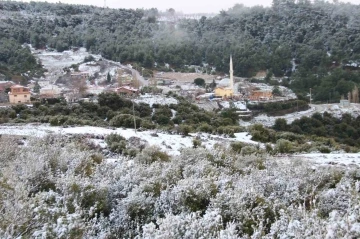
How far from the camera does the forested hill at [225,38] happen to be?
4281cm

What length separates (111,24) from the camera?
5422cm

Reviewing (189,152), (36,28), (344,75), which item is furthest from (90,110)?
(36,28)

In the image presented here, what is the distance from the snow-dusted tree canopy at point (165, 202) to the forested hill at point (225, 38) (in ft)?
102

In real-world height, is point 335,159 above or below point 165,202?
below

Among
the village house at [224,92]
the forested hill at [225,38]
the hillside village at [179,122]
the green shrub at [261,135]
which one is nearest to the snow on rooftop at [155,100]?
the hillside village at [179,122]

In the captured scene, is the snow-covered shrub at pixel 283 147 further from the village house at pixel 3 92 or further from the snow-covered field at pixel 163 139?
the village house at pixel 3 92

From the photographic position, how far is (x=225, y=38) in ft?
171

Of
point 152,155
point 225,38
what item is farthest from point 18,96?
point 225,38

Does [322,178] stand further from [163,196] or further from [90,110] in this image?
[90,110]

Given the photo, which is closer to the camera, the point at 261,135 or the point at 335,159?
the point at 335,159

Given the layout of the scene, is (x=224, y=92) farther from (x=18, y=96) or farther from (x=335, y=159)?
(x=335, y=159)

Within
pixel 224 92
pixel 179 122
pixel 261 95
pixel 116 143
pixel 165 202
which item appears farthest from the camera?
pixel 224 92

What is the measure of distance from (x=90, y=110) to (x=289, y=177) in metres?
15.5

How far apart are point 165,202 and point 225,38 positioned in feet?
158
